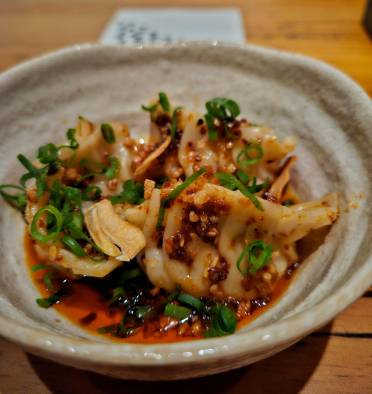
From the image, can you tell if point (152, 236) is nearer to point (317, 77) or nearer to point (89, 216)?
point (89, 216)

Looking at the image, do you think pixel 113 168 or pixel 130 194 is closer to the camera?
pixel 130 194

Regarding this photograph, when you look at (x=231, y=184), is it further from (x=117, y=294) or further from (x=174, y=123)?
(x=117, y=294)

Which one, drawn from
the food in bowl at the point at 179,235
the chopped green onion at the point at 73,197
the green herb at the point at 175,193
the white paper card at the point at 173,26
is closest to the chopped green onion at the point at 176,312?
the food in bowl at the point at 179,235

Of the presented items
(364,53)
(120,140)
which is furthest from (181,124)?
(364,53)

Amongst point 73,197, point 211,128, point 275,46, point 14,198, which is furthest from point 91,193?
point 275,46

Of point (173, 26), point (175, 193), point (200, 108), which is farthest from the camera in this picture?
point (173, 26)

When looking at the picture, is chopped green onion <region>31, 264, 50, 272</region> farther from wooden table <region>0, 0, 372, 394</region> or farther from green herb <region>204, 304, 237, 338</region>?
green herb <region>204, 304, 237, 338</region>
